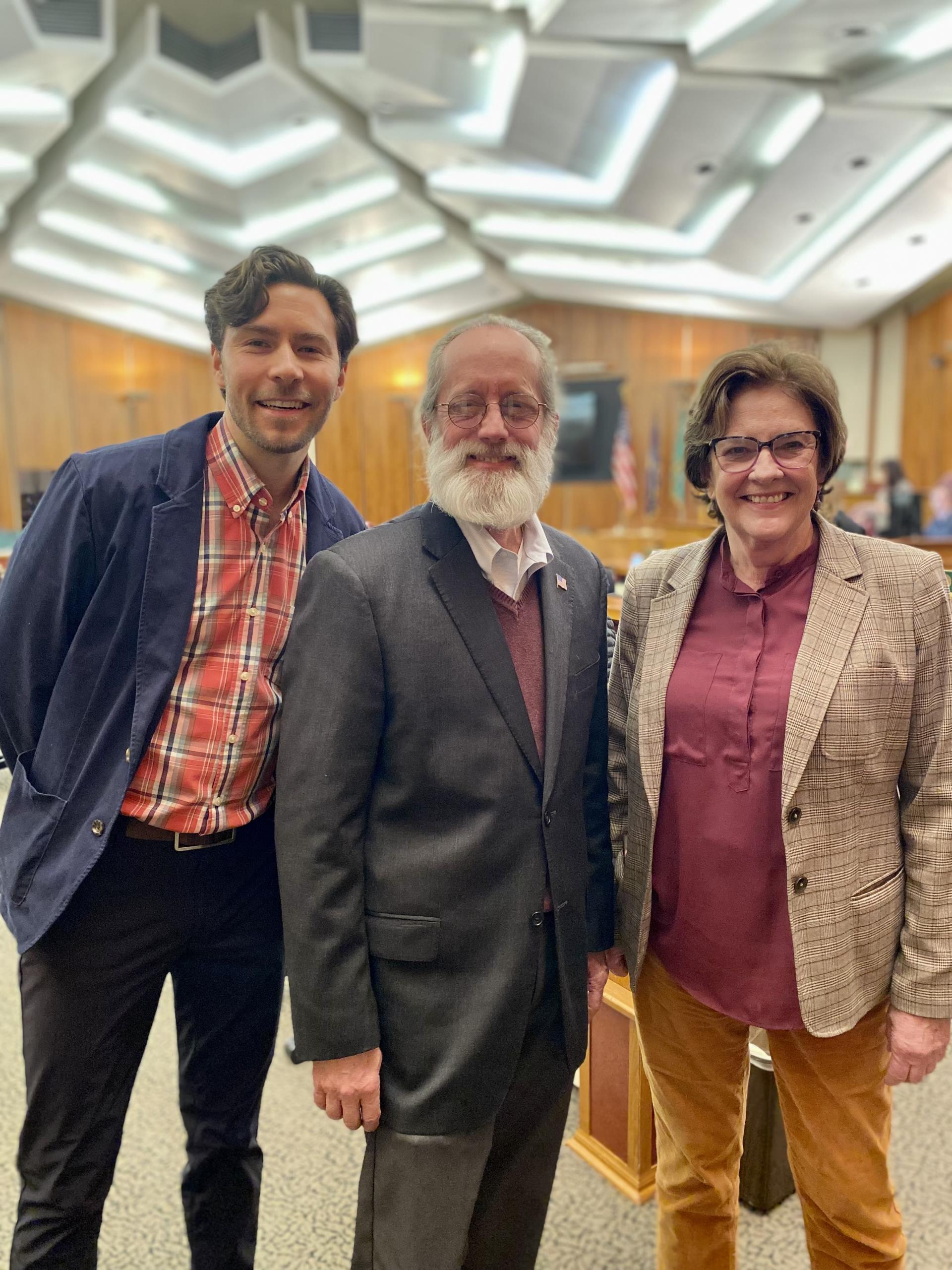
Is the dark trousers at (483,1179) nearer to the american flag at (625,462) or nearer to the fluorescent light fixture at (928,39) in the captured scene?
the fluorescent light fixture at (928,39)

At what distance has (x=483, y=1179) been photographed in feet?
4.30

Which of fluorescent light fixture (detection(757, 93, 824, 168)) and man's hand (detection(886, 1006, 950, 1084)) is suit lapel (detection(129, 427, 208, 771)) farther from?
fluorescent light fixture (detection(757, 93, 824, 168))

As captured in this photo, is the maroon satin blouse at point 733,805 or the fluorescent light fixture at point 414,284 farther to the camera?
the fluorescent light fixture at point 414,284

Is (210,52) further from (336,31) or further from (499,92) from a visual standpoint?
(499,92)

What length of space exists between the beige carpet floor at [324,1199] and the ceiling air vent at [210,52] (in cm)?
629

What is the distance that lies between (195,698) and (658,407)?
453 inches

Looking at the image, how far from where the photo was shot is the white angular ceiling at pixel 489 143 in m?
5.08

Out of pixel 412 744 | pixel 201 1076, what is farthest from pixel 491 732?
pixel 201 1076

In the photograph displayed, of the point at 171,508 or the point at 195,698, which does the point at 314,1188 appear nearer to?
the point at 195,698

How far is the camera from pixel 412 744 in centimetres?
117

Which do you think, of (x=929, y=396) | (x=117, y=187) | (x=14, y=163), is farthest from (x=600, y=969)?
(x=929, y=396)

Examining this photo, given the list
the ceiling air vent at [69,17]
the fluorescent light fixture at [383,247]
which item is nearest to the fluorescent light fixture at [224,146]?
the ceiling air vent at [69,17]

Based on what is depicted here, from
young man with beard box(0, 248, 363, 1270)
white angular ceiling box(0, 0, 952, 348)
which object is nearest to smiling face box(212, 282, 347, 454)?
young man with beard box(0, 248, 363, 1270)

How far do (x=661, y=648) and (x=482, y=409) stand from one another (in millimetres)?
467
